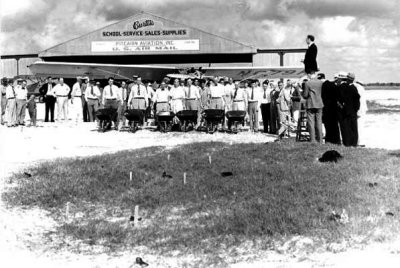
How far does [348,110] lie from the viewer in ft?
39.8

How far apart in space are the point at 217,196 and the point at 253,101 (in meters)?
10.3

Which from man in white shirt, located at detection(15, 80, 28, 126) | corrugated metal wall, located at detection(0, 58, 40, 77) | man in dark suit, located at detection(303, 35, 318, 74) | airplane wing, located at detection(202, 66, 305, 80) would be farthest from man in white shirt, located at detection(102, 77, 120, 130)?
corrugated metal wall, located at detection(0, 58, 40, 77)

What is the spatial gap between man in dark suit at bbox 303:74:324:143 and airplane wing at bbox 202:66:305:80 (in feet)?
60.5

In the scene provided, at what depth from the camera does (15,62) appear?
166ft

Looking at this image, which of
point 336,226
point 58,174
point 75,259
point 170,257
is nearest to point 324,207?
point 336,226

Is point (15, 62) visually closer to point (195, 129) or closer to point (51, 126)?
point (51, 126)

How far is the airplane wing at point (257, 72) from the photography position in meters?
31.6

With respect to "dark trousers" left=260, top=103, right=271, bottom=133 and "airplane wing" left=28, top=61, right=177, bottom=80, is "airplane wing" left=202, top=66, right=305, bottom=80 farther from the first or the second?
"dark trousers" left=260, top=103, right=271, bottom=133

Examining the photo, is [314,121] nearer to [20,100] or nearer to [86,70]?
[20,100]

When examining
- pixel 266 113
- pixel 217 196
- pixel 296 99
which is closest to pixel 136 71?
pixel 266 113

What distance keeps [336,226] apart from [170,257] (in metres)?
2.08

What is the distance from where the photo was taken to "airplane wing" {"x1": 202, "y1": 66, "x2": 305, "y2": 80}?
3161 centimetres

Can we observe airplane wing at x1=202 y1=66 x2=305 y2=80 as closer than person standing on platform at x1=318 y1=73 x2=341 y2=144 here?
No

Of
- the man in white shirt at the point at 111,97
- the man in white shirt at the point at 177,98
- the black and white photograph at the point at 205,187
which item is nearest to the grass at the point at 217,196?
the black and white photograph at the point at 205,187
